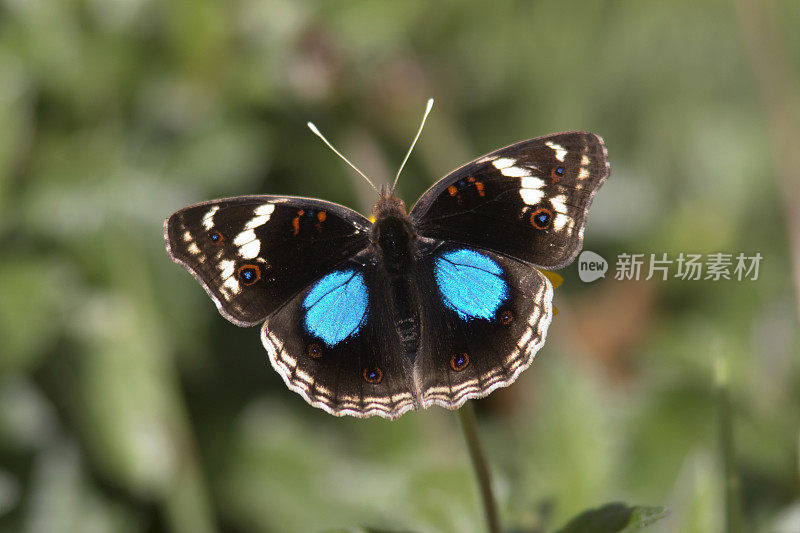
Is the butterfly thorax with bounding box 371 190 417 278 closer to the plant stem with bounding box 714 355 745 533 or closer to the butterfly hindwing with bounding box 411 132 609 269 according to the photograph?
the butterfly hindwing with bounding box 411 132 609 269

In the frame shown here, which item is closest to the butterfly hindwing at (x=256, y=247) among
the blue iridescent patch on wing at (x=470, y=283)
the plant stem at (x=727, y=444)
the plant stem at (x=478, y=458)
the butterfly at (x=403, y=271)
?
the butterfly at (x=403, y=271)

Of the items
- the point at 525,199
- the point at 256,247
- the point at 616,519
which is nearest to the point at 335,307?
the point at 256,247

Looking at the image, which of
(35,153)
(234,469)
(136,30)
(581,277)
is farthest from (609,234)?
(35,153)

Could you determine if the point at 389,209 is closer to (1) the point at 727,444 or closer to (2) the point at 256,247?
(2) the point at 256,247

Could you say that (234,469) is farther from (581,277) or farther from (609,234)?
(609,234)

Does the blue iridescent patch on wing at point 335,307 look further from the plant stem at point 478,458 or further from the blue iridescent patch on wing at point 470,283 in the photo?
the plant stem at point 478,458

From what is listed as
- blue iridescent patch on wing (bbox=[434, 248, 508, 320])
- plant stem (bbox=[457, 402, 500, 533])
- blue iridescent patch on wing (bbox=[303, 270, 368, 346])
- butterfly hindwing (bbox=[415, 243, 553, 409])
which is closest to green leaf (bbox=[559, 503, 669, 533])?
plant stem (bbox=[457, 402, 500, 533])
